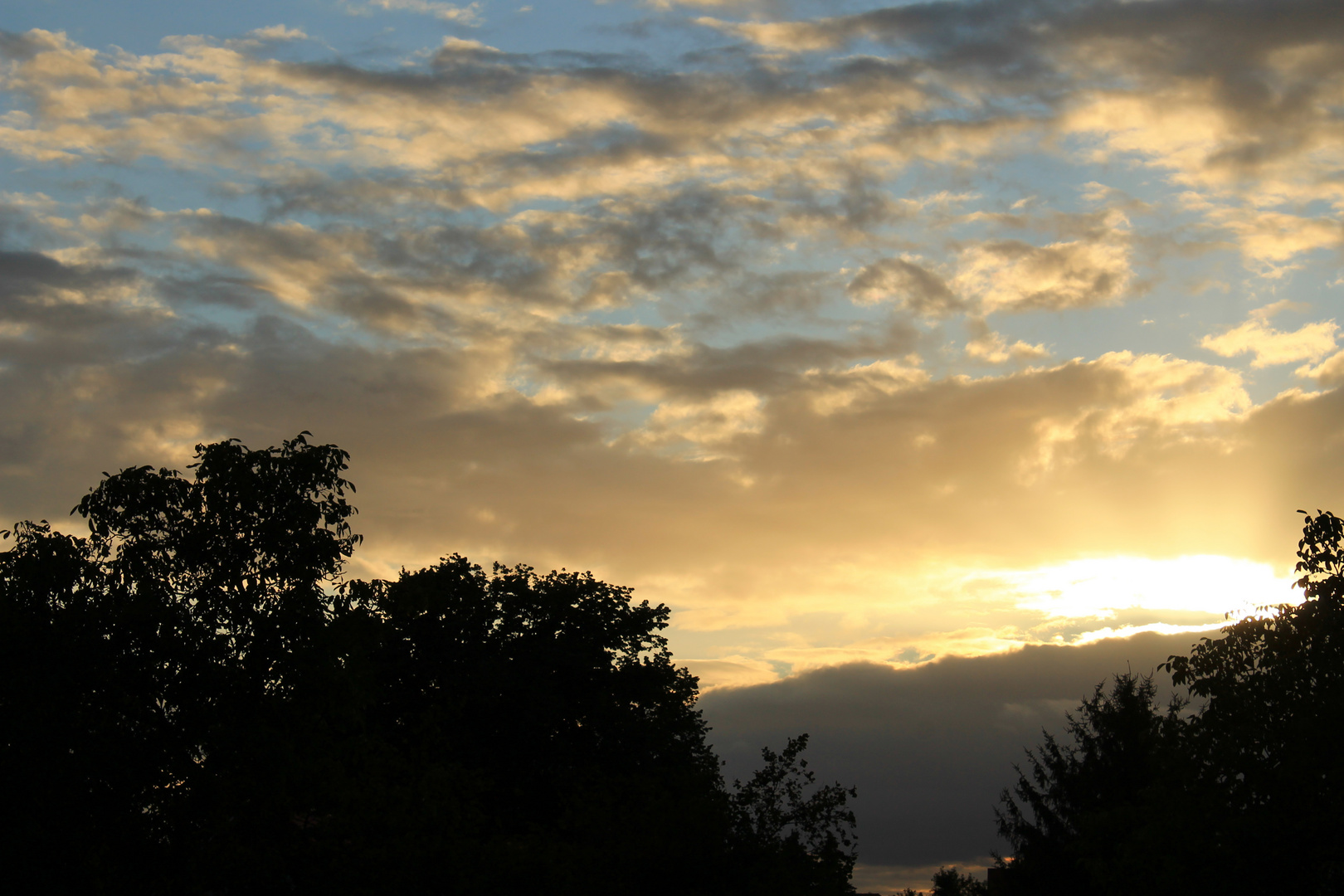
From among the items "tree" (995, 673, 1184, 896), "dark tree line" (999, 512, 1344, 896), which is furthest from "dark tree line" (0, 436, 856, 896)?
"tree" (995, 673, 1184, 896)

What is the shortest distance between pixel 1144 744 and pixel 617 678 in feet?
74.6

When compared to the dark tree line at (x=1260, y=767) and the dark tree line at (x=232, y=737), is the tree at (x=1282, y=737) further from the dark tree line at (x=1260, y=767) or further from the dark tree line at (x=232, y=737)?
the dark tree line at (x=232, y=737)

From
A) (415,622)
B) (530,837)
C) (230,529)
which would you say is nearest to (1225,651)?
(530,837)

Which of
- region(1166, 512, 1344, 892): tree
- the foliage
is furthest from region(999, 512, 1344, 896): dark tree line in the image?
the foliage

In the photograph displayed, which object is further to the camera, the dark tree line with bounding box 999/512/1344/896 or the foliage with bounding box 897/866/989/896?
the foliage with bounding box 897/866/989/896

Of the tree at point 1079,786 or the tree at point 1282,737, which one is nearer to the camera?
the tree at point 1282,737

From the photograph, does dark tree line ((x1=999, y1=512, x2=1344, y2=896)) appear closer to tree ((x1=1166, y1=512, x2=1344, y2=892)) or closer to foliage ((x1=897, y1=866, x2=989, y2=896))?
tree ((x1=1166, y1=512, x2=1344, y2=892))

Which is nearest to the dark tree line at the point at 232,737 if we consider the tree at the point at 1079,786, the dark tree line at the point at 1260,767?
A: the dark tree line at the point at 1260,767

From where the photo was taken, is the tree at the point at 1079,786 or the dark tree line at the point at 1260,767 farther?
the tree at the point at 1079,786

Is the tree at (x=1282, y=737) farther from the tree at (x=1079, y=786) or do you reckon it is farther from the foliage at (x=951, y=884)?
the foliage at (x=951, y=884)

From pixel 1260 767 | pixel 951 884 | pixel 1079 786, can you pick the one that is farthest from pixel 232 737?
pixel 951 884

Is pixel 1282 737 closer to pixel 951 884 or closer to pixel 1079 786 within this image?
pixel 1079 786

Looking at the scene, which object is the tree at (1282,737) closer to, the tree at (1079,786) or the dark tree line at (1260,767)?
the dark tree line at (1260,767)

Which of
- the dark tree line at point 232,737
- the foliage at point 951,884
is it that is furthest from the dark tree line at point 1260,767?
the foliage at point 951,884
